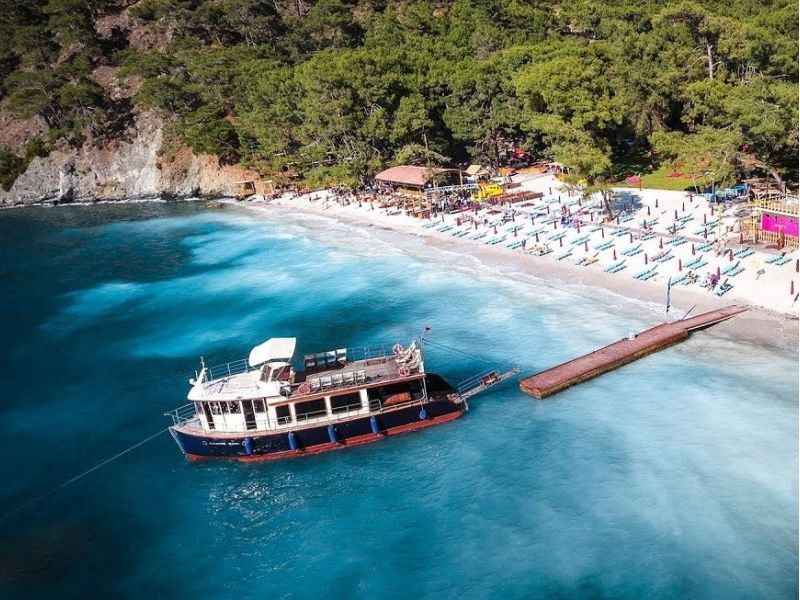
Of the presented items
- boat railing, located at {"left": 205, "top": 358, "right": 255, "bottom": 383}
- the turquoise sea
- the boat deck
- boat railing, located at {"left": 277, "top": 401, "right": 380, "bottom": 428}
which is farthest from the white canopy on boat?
boat railing, located at {"left": 205, "top": 358, "right": 255, "bottom": 383}

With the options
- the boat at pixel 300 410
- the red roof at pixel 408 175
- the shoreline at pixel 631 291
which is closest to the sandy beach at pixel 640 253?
the shoreline at pixel 631 291

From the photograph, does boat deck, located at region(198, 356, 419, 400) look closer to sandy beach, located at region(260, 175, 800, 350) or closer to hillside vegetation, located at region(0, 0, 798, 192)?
sandy beach, located at region(260, 175, 800, 350)

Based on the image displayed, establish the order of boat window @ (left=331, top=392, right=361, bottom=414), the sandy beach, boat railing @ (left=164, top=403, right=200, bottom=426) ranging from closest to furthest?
1. boat window @ (left=331, top=392, right=361, bottom=414)
2. boat railing @ (left=164, top=403, right=200, bottom=426)
3. the sandy beach

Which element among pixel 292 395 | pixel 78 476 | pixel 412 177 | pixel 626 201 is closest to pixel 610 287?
pixel 626 201

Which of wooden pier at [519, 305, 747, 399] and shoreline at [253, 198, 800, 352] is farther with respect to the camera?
shoreline at [253, 198, 800, 352]

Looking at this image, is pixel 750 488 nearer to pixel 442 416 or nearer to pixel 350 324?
pixel 442 416

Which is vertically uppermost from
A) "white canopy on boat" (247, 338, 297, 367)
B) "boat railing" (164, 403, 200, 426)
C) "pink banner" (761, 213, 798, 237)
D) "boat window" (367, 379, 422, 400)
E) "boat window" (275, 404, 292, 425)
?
"pink banner" (761, 213, 798, 237)
